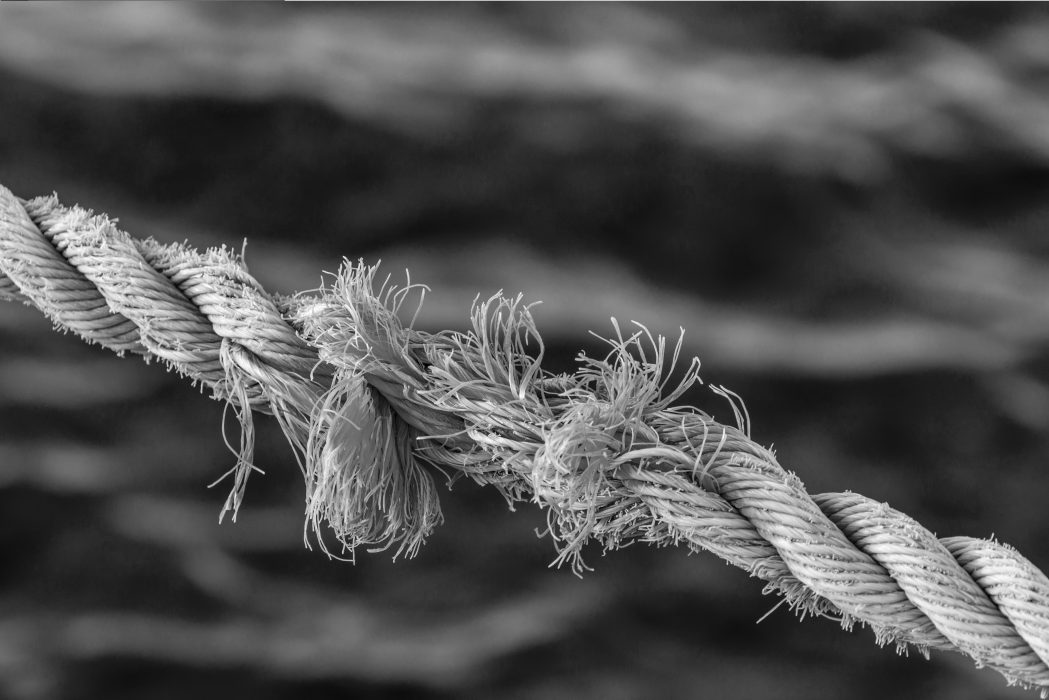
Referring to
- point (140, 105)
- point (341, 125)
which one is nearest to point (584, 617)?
point (341, 125)

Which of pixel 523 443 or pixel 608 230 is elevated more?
pixel 608 230

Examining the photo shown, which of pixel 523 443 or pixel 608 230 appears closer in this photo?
pixel 523 443

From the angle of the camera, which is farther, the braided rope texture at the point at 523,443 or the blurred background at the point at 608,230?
the blurred background at the point at 608,230

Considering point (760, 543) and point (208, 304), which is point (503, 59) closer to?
point (208, 304)

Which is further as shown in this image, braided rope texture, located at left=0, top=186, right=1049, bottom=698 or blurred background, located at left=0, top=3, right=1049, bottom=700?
blurred background, located at left=0, top=3, right=1049, bottom=700
